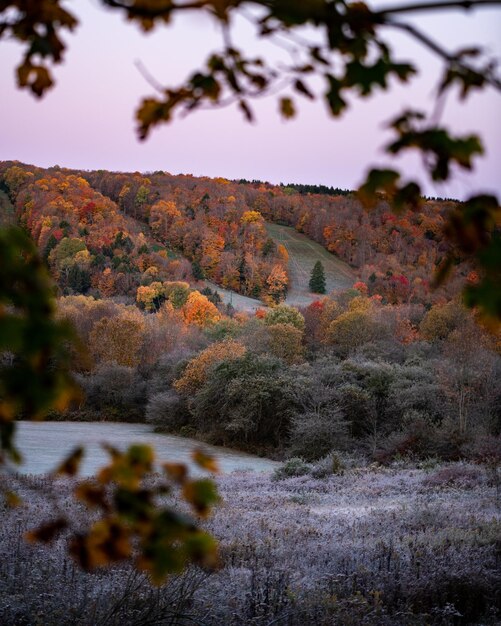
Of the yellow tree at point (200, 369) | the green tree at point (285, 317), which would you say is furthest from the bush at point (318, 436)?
the green tree at point (285, 317)

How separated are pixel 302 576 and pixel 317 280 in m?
88.2

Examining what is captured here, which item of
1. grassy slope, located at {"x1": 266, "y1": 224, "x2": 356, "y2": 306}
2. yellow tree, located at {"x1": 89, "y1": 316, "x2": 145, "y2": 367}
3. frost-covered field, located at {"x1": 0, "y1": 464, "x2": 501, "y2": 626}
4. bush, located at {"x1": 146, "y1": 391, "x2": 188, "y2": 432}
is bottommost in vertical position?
bush, located at {"x1": 146, "y1": 391, "x2": 188, "y2": 432}

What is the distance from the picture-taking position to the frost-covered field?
5.18 meters

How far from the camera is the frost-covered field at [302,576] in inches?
204

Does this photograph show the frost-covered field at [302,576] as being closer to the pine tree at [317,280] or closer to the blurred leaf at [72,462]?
the blurred leaf at [72,462]

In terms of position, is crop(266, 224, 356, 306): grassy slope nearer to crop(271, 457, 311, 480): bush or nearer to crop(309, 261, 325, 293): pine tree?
crop(309, 261, 325, 293): pine tree

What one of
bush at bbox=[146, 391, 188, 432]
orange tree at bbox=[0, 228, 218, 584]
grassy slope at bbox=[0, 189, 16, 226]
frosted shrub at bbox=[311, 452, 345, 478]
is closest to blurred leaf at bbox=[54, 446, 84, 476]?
orange tree at bbox=[0, 228, 218, 584]

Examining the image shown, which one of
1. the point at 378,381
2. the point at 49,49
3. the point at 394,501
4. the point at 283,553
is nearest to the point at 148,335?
the point at 378,381

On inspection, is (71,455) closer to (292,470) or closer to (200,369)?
(292,470)

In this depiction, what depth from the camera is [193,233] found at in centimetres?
9325

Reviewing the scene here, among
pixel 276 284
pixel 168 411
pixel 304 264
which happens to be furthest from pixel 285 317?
pixel 304 264

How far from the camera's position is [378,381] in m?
29.4

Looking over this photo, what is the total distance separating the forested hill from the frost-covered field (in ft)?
181

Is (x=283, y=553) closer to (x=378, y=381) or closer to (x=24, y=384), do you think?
(x=24, y=384)
